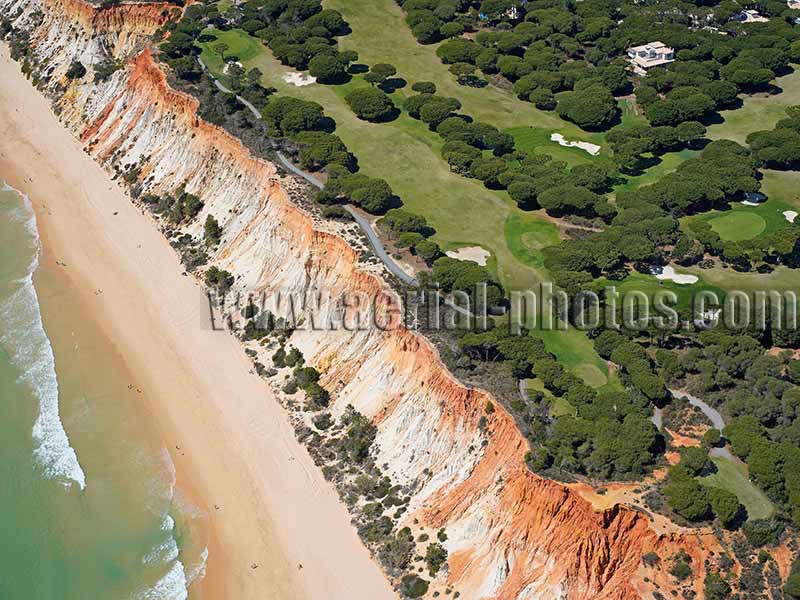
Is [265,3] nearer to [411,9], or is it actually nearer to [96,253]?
[411,9]

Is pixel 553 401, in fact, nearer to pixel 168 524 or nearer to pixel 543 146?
pixel 168 524

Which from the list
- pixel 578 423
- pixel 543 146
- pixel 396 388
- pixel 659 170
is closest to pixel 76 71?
pixel 543 146

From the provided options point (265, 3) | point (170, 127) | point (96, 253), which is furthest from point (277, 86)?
point (96, 253)

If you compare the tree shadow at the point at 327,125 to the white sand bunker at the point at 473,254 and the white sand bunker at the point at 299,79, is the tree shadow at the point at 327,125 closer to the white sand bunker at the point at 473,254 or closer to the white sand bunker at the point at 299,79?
the white sand bunker at the point at 299,79

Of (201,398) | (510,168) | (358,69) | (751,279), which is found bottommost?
(751,279)

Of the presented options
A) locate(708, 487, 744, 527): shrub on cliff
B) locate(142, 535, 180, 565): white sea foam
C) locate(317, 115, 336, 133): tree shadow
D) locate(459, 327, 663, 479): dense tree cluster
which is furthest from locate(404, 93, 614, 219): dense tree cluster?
locate(142, 535, 180, 565): white sea foam
